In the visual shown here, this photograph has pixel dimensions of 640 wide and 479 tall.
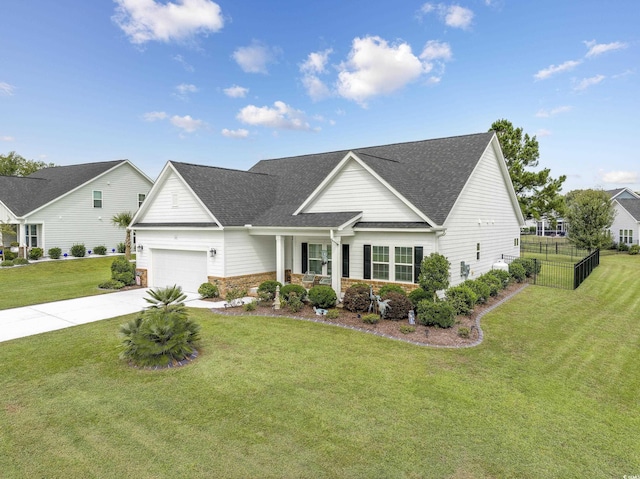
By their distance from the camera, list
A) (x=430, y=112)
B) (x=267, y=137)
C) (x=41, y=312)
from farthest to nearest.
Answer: (x=267, y=137) < (x=430, y=112) < (x=41, y=312)

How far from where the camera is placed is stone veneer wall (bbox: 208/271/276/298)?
54.4 ft

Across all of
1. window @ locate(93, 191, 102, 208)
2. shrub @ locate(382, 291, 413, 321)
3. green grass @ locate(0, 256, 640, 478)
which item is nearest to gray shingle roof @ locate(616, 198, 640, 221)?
green grass @ locate(0, 256, 640, 478)

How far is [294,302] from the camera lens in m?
14.1

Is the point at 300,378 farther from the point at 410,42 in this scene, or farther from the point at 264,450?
the point at 410,42

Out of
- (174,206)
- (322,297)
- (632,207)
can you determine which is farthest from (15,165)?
(632,207)

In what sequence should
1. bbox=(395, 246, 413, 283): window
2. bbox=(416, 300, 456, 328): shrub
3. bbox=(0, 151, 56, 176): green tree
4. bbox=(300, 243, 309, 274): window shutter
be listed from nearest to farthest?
1. bbox=(416, 300, 456, 328): shrub
2. bbox=(395, 246, 413, 283): window
3. bbox=(300, 243, 309, 274): window shutter
4. bbox=(0, 151, 56, 176): green tree

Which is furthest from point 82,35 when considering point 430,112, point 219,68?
point 430,112

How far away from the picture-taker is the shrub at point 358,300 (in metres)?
13.5

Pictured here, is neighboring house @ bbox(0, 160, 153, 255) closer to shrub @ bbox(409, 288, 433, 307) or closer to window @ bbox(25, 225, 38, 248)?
window @ bbox(25, 225, 38, 248)

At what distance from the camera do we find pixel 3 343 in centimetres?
1049

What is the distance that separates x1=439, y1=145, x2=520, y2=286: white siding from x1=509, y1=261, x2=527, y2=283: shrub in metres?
0.94

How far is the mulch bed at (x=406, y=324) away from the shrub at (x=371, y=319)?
0.45ft

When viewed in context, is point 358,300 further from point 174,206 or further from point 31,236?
point 31,236

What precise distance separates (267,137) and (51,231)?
70.4 ft
